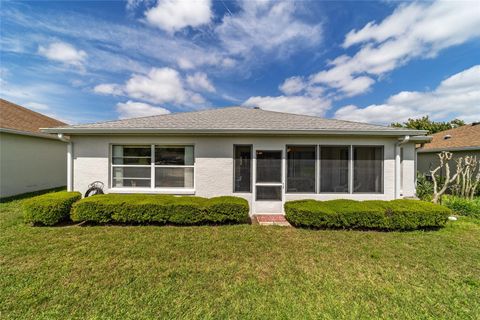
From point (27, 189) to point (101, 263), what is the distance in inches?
419

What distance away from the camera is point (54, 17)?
739cm

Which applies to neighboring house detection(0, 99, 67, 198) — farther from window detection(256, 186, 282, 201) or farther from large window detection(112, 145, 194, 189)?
window detection(256, 186, 282, 201)

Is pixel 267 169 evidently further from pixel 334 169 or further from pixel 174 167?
pixel 174 167

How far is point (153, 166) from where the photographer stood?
23.7 feet

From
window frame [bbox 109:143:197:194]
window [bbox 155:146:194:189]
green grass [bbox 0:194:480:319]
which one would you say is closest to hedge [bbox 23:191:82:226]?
green grass [bbox 0:194:480:319]

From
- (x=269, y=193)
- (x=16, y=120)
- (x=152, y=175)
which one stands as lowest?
(x=269, y=193)

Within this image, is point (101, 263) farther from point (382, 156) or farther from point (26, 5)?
point (26, 5)

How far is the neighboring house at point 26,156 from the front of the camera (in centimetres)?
945

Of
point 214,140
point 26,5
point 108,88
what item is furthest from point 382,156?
point 108,88

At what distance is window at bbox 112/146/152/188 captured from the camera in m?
7.25

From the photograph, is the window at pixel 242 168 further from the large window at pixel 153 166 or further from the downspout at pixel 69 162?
the downspout at pixel 69 162

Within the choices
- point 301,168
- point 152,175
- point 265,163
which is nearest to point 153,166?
point 152,175

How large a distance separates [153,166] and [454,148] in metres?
16.6

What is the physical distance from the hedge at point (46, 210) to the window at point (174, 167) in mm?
2605
